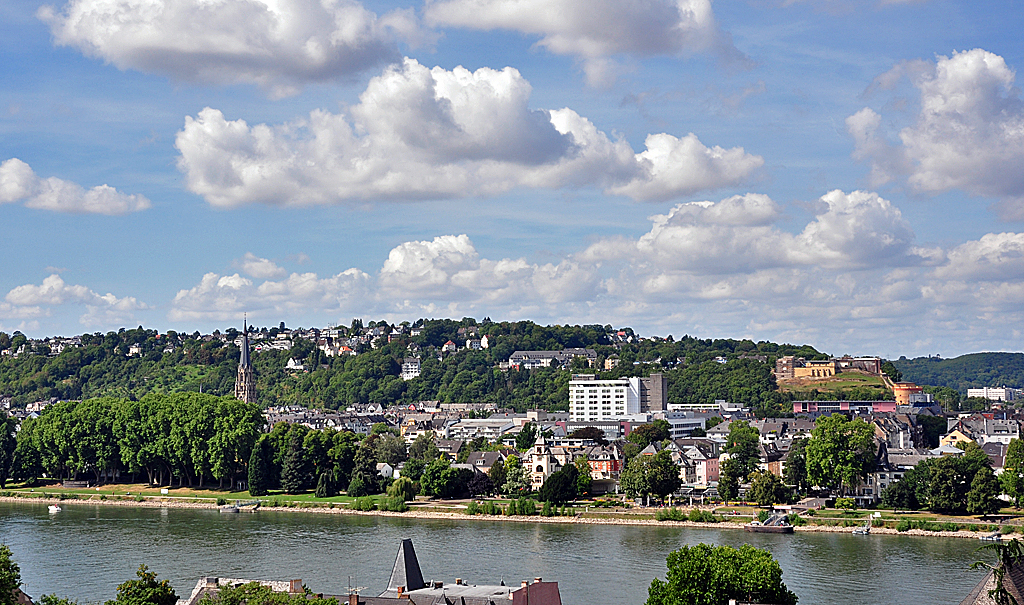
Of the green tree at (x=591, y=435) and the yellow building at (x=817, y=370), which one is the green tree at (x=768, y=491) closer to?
the green tree at (x=591, y=435)

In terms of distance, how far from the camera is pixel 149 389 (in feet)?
476

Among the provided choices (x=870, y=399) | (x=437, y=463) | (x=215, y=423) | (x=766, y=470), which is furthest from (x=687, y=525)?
(x=870, y=399)

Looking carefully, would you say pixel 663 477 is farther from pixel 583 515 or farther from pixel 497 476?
pixel 497 476

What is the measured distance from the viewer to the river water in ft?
118

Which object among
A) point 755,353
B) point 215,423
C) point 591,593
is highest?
point 755,353

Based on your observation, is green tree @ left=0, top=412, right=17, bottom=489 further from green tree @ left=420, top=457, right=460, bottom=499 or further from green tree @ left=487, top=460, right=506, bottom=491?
green tree @ left=487, top=460, right=506, bottom=491

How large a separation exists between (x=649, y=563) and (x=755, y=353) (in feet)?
389

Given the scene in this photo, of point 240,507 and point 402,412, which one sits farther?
point 402,412

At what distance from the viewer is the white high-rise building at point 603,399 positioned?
116 metres

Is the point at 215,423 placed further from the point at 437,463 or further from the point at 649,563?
the point at 649,563

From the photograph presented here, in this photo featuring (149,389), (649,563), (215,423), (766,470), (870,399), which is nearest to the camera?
(649,563)

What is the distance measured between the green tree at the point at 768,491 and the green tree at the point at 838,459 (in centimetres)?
217

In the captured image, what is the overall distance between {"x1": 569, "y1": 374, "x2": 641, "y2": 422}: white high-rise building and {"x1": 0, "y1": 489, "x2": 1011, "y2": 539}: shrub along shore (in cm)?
5466

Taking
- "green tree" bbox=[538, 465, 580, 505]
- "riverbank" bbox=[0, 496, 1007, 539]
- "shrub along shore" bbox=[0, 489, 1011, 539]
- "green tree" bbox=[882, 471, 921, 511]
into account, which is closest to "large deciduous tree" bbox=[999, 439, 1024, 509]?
"green tree" bbox=[882, 471, 921, 511]
